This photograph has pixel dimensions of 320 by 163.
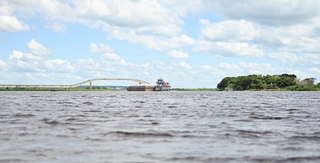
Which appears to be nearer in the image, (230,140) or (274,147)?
(274,147)

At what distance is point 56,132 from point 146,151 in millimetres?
6799

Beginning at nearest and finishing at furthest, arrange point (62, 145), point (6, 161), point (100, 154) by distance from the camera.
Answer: point (6, 161) → point (100, 154) → point (62, 145)

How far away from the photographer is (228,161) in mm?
11555

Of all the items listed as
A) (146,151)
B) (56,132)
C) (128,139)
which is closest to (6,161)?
(146,151)

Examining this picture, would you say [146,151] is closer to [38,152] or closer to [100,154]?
[100,154]

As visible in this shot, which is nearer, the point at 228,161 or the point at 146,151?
the point at 228,161

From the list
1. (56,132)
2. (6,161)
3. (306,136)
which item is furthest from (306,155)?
(56,132)

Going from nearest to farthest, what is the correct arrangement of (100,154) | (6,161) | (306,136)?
(6,161) → (100,154) → (306,136)

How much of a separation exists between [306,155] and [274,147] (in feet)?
5.17

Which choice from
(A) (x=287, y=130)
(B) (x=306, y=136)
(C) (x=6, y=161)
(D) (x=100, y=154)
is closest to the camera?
(C) (x=6, y=161)

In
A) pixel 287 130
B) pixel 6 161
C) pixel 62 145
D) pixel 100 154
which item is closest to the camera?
pixel 6 161

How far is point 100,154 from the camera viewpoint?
1249 centimetres

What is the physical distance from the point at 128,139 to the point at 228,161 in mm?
5611

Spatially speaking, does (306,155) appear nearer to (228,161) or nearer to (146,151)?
(228,161)
